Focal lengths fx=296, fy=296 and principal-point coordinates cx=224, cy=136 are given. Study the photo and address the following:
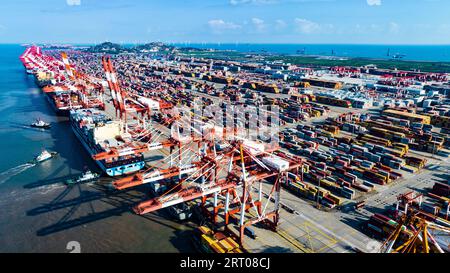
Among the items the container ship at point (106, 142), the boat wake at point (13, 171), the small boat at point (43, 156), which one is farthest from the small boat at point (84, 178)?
the small boat at point (43, 156)

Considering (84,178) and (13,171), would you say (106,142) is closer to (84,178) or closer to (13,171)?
(84,178)

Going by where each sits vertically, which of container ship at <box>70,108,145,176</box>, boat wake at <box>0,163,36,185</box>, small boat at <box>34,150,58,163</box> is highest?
container ship at <box>70,108,145,176</box>

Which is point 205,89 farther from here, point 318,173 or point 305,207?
point 305,207

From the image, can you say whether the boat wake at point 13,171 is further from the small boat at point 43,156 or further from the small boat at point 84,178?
the small boat at point 84,178

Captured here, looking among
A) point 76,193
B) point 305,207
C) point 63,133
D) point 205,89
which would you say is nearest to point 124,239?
point 76,193

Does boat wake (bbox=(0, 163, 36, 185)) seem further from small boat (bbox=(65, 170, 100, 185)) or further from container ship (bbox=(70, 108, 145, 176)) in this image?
small boat (bbox=(65, 170, 100, 185))

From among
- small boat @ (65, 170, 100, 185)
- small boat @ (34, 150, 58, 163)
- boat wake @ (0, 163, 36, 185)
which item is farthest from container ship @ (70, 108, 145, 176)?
boat wake @ (0, 163, 36, 185)
